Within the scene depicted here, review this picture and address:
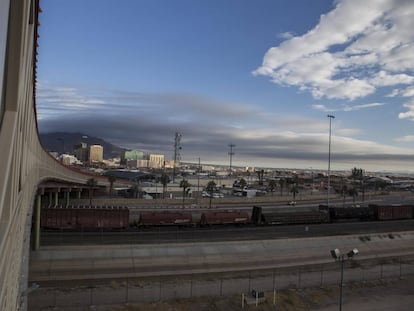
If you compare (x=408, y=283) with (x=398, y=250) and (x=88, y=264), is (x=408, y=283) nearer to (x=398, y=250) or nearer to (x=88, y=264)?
(x=398, y=250)

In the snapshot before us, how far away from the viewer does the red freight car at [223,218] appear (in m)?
53.0

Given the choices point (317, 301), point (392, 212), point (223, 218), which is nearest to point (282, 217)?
point (223, 218)

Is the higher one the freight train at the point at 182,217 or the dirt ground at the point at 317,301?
the freight train at the point at 182,217

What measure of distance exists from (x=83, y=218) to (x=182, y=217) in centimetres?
1248

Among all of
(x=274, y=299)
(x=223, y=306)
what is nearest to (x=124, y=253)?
(x=223, y=306)

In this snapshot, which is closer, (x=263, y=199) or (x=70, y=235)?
(x=70, y=235)

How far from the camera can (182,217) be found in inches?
2047

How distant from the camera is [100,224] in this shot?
157 ft

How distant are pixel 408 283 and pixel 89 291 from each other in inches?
1178

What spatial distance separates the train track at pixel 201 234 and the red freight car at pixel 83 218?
1539mm

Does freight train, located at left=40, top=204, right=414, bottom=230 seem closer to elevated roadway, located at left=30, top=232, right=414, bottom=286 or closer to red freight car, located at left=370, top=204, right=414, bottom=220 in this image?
red freight car, located at left=370, top=204, right=414, bottom=220

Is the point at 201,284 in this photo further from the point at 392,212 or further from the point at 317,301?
the point at 392,212

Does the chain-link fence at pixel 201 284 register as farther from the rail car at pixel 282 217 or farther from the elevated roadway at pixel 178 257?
the rail car at pixel 282 217

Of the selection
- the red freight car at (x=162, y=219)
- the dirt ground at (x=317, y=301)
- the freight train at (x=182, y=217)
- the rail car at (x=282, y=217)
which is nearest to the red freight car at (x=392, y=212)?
the freight train at (x=182, y=217)
